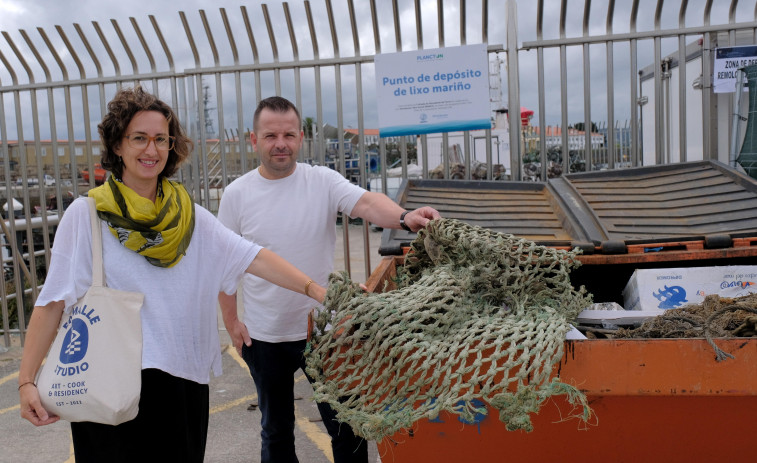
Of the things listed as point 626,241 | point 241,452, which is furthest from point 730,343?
point 241,452

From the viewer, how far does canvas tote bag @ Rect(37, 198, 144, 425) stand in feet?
6.36

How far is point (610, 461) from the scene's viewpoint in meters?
1.93

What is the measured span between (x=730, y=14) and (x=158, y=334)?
4605 mm

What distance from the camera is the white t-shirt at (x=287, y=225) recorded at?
3.00m

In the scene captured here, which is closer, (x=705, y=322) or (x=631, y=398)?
(x=631, y=398)

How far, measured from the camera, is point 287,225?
9.85 ft

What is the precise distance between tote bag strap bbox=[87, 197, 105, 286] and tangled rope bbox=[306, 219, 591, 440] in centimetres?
74

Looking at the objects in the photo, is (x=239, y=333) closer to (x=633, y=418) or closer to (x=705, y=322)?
(x=633, y=418)

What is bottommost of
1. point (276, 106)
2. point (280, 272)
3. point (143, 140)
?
point (280, 272)

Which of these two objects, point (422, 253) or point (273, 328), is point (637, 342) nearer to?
point (422, 253)

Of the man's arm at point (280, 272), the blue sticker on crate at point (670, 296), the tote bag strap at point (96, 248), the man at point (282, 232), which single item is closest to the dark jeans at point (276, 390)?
the man at point (282, 232)

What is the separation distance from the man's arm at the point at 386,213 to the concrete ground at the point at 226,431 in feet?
5.01

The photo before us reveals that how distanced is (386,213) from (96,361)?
142 cm

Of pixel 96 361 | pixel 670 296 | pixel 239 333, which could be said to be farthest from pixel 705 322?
pixel 239 333
